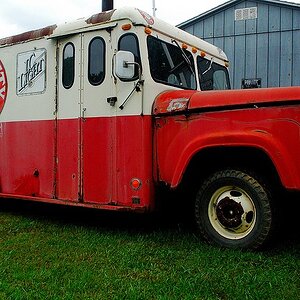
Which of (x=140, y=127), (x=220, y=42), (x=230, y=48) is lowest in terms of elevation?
(x=140, y=127)

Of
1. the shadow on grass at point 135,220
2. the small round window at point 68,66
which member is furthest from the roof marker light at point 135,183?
the small round window at point 68,66

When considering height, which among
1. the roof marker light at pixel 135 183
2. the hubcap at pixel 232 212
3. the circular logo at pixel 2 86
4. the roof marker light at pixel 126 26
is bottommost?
the hubcap at pixel 232 212

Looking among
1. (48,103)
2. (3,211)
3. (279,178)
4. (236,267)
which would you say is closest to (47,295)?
(236,267)

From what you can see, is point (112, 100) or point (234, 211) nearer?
point (234, 211)

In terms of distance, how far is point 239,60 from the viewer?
13.4 metres

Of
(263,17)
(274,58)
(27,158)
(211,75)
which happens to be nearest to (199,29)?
(263,17)

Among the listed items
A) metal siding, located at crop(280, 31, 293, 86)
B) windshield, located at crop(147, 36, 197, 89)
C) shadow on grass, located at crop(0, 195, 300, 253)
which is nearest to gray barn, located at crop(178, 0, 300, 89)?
metal siding, located at crop(280, 31, 293, 86)

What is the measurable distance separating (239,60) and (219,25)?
1255 millimetres

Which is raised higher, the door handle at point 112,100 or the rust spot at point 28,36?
the rust spot at point 28,36

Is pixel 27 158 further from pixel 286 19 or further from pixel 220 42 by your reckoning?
pixel 286 19

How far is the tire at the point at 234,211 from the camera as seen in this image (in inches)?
175

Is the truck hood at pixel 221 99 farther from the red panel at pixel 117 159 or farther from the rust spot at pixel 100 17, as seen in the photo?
the rust spot at pixel 100 17

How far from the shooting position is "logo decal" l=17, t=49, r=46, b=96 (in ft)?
19.7

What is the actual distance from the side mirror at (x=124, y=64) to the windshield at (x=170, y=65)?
0.31 meters
